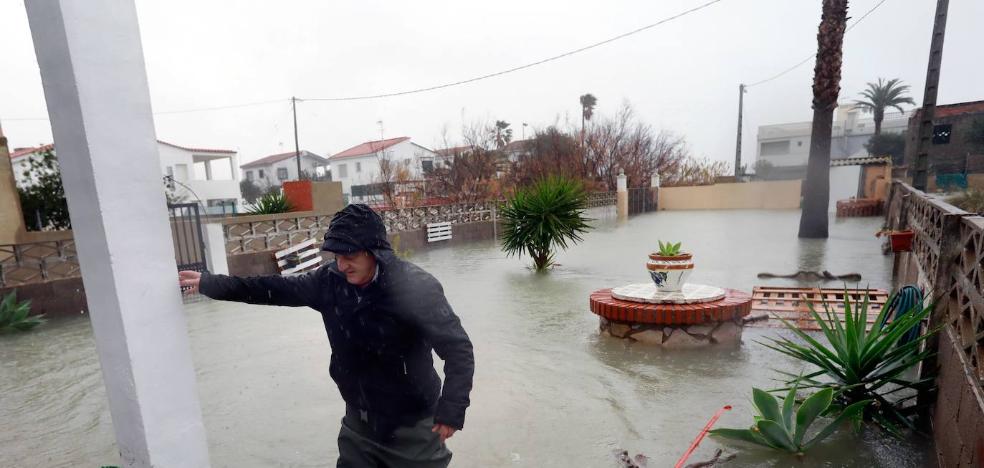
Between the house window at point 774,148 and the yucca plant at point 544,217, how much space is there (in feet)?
151

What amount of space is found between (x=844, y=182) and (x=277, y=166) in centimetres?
4441

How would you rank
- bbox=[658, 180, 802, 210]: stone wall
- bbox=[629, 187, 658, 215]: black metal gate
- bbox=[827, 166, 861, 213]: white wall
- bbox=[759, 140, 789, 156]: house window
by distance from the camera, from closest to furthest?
bbox=[629, 187, 658, 215]: black metal gate
bbox=[658, 180, 802, 210]: stone wall
bbox=[827, 166, 861, 213]: white wall
bbox=[759, 140, 789, 156]: house window

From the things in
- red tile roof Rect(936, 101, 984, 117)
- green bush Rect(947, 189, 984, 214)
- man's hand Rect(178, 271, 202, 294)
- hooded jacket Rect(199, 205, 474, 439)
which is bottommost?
green bush Rect(947, 189, 984, 214)

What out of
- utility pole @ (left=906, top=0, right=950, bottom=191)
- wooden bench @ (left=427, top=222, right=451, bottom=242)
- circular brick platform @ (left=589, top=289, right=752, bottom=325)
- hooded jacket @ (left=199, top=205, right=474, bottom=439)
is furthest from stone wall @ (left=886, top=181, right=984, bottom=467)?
wooden bench @ (left=427, top=222, right=451, bottom=242)

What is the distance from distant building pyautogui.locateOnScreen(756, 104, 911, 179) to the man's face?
41.0 metres

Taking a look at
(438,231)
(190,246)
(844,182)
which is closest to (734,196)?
(844,182)

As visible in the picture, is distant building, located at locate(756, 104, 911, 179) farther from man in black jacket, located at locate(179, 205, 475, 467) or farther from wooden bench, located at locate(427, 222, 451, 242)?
man in black jacket, located at locate(179, 205, 475, 467)

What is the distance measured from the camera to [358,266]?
158 cm

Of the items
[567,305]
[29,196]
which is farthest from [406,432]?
[29,196]

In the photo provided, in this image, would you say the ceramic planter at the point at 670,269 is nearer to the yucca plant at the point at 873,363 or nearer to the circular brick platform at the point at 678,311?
the circular brick platform at the point at 678,311

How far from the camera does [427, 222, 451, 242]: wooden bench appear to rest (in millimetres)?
12591

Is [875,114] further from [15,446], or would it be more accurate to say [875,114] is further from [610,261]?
[15,446]

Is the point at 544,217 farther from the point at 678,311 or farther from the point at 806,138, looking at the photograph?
the point at 806,138

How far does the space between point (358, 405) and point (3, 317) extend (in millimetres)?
6773
